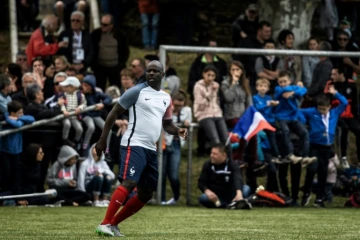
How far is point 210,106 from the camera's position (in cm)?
2039

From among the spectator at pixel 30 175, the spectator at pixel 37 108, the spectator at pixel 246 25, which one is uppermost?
the spectator at pixel 246 25

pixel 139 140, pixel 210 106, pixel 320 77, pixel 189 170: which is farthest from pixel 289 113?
pixel 139 140

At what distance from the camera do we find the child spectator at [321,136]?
20.6 m

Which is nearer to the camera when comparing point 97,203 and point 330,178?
point 97,203

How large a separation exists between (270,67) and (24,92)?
166 inches

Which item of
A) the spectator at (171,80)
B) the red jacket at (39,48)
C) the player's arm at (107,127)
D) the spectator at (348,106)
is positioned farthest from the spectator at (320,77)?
the player's arm at (107,127)

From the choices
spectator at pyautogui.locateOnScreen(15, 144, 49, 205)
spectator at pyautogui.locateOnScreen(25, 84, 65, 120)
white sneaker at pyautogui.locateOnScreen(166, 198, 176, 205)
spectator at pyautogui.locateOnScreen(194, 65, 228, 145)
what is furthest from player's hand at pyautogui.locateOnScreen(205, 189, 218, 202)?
A: spectator at pyautogui.locateOnScreen(25, 84, 65, 120)

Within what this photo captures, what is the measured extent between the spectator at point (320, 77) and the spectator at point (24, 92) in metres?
4.69

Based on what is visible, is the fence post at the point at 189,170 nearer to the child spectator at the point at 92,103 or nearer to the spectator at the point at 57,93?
the child spectator at the point at 92,103

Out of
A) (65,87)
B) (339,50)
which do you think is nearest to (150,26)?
(339,50)

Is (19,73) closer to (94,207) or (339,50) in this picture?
(94,207)

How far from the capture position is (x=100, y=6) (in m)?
28.7

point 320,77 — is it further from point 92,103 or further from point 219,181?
point 92,103

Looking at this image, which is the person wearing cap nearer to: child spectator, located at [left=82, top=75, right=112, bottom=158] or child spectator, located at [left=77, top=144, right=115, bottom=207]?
child spectator, located at [left=82, top=75, right=112, bottom=158]
